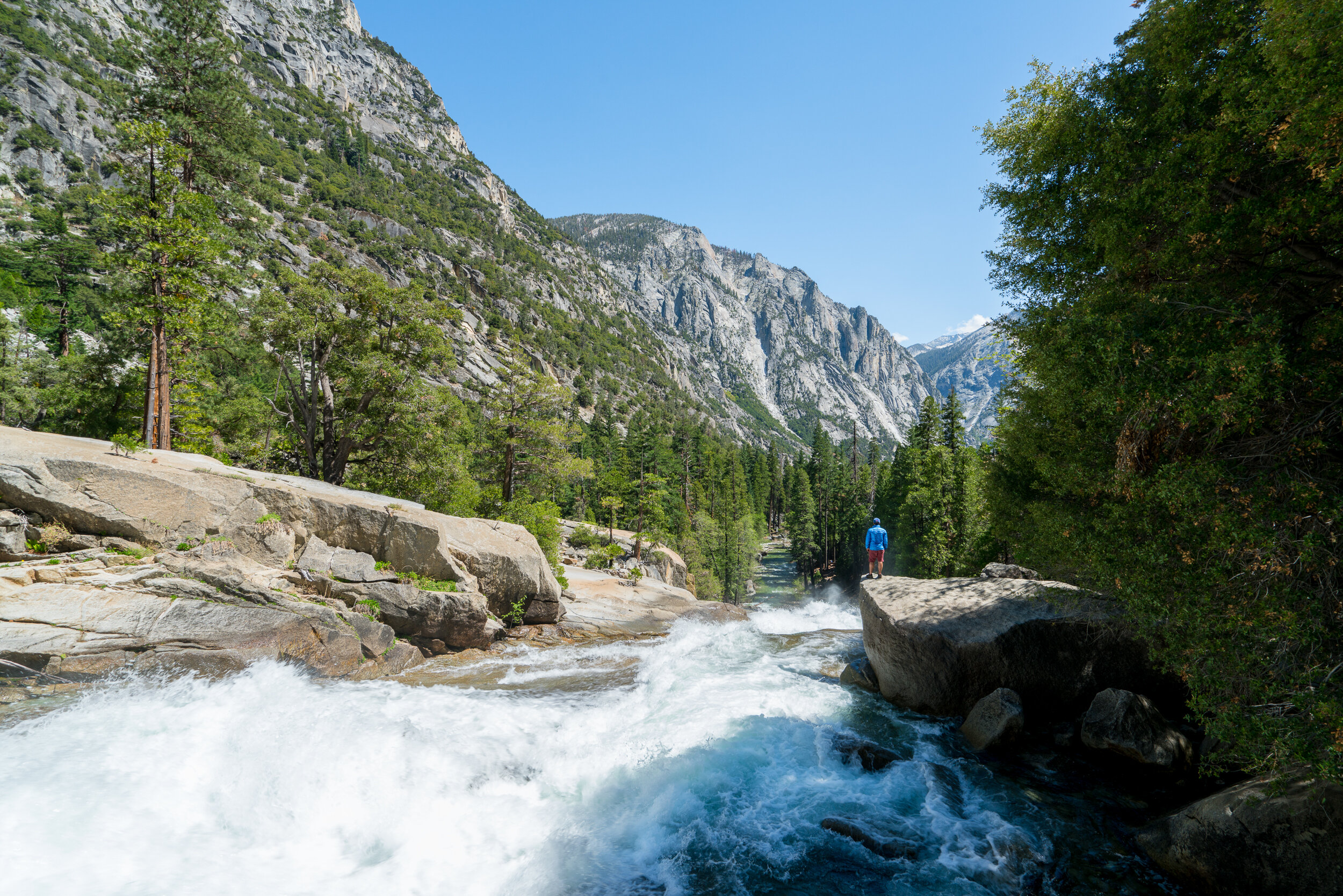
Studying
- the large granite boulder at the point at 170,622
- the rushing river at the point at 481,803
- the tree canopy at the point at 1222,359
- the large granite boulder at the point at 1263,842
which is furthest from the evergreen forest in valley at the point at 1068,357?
the large granite boulder at the point at 170,622

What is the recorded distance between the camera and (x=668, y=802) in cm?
741

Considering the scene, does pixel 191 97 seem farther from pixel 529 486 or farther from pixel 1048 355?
pixel 1048 355

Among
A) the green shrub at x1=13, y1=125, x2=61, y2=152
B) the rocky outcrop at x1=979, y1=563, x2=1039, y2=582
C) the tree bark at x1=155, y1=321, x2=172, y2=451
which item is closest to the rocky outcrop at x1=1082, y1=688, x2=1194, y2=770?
the rocky outcrop at x1=979, y1=563, x2=1039, y2=582

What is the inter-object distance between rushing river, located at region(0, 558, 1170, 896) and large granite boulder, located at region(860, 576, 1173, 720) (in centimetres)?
96

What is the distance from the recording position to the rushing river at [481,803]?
5.07 metres

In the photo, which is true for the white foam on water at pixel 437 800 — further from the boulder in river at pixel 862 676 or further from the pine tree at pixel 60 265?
the pine tree at pixel 60 265

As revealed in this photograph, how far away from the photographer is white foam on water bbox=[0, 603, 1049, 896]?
5012 millimetres

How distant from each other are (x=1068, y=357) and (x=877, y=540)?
37.9 ft

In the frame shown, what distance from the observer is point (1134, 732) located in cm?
817

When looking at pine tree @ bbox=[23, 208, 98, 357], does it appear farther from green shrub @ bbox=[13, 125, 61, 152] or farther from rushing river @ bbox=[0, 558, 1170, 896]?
rushing river @ bbox=[0, 558, 1170, 896]

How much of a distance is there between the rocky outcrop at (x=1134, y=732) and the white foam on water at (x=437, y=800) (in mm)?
2273

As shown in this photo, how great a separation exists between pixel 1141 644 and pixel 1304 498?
7072 millimetres

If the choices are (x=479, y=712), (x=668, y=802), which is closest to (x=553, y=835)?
Result: (x=668, y=802)

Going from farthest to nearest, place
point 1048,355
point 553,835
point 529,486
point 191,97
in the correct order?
point 529,486
point 191,97
point 1048,355
point 553,835
